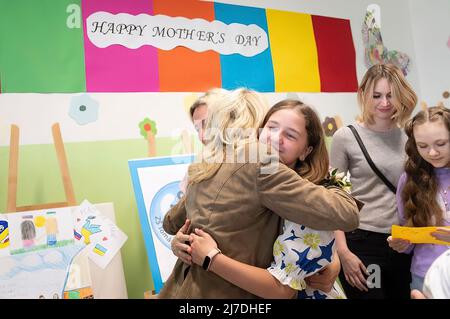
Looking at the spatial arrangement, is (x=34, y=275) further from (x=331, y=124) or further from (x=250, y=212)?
(x=331, y=124)

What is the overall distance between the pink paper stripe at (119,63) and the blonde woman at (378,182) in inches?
47.0

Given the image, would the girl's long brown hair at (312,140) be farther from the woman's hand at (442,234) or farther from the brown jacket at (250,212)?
the woman's hand at (442,234)

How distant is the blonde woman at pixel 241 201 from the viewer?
0.99m

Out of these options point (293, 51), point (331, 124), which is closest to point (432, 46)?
point (331, 124)

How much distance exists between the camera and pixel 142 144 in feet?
7.94

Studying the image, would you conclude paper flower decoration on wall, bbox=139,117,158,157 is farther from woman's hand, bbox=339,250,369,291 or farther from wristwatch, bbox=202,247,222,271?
wristwatch, bbox=202,247,222,271

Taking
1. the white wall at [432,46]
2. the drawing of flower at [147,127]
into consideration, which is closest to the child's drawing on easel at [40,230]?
the drawing of flower at [147,127]

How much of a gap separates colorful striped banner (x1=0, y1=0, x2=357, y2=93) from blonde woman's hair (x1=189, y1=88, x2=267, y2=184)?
1.36 meters

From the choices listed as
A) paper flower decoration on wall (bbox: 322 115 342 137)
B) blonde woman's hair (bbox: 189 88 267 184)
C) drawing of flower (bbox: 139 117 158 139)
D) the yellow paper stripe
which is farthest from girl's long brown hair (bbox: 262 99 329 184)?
paper flower decoration on wall (bbox: 322 115 342 137)

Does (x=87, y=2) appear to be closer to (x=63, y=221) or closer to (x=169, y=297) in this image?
(x=63, y=221)

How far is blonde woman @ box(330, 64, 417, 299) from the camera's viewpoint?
5.85 ft

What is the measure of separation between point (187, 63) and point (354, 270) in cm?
154

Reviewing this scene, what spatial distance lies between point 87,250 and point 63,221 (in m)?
0.19
